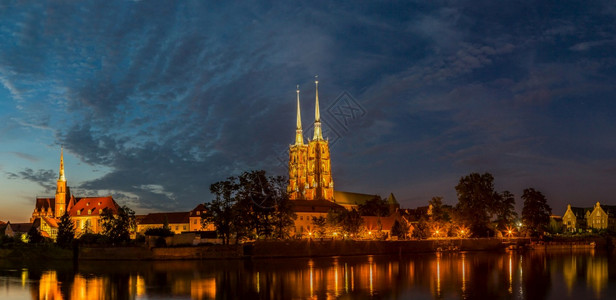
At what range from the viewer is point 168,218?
124m

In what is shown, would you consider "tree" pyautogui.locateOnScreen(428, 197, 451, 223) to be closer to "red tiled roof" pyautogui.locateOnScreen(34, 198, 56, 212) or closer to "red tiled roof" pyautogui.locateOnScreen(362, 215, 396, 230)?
"red tiled roof" pyautogui.locateOnScreen(362, 215, 396, 230)

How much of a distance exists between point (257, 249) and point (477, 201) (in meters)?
48.8

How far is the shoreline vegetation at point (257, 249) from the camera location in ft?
258

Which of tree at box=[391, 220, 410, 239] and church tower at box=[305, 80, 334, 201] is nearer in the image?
tree at box=[391, 220, 410, 239]

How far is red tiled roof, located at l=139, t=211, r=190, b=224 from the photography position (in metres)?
122

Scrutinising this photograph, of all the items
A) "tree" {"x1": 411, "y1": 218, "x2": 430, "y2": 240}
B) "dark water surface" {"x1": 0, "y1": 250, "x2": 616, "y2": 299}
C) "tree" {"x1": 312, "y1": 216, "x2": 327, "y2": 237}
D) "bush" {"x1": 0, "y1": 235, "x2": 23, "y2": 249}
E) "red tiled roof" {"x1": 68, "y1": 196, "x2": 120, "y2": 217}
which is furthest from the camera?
"red tiled roof" {"x1": 68, "y1": 196, "x2": 120, "y2": 217}

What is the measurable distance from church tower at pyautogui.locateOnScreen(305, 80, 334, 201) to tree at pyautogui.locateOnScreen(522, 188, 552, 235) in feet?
198

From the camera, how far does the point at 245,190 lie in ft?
273

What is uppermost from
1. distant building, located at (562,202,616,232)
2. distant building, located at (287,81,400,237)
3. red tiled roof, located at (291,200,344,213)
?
distant building, located at (287,81,400,237)

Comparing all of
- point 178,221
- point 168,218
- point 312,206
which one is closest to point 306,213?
point 312,206

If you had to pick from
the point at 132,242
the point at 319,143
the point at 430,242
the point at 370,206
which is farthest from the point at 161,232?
the point at 319,143

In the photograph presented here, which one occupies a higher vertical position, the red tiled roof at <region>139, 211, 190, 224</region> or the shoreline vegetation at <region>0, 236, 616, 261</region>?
the red tiled roof at <region>139, 211, 190, 224</region>

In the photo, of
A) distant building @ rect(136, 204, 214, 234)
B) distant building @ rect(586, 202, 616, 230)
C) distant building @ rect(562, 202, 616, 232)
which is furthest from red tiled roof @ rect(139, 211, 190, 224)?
distant building @ rect(586, 202, 616, 230)

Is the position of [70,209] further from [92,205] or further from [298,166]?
[298,166]
